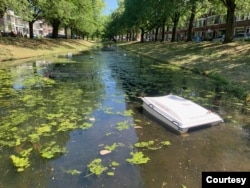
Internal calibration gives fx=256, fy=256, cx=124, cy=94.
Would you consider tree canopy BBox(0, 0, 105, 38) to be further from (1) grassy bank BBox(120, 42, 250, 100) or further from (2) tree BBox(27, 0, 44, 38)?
(1) grassy bank BBox(120, 42, 250, 100)

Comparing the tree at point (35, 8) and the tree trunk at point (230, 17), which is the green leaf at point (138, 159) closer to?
the tree trunk at point (230, 17)

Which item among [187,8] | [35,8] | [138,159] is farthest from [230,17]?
[138,159]

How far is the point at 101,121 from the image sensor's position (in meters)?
8.12

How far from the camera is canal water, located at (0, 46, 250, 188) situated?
504 cm

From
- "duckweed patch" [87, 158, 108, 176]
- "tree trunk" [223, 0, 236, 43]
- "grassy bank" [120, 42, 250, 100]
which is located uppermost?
"tree trunk" [223, 0, 236, 43]

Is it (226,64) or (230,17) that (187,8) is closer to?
(230,17)

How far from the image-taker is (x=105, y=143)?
6.50 m

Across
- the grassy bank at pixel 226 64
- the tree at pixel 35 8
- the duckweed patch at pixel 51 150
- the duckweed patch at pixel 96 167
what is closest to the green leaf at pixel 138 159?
the duckweed patch at pixel 96 167

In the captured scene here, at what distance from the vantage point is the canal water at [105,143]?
198 inches

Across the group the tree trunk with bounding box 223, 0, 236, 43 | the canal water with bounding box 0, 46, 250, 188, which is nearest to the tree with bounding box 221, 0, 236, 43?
the tree trunk with bounding box 223, 0, 236, 43

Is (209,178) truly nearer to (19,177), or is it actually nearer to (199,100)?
(19,177)

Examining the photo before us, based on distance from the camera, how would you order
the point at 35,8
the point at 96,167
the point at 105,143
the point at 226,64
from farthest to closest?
1. the point at 35,8
2. the point at 226,64
3. the point at 105,143
4. the point at 96,167

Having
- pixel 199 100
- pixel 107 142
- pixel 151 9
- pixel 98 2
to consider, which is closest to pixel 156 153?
pixel 107 142

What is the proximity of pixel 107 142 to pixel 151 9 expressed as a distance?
37.6 metres
